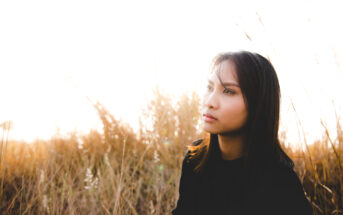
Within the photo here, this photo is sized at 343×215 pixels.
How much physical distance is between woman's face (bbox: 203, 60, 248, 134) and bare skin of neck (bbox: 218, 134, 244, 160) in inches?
3.5

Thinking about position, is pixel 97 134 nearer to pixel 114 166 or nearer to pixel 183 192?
pixel 114 166

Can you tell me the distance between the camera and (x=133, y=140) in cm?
264

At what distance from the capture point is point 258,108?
→ 1231 mm

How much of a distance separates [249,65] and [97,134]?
1.95 metres

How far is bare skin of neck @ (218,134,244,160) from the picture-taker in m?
1.31

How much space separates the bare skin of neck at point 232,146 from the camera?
1.31 m

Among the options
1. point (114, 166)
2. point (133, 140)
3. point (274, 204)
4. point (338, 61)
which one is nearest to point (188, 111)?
point (133, 140)

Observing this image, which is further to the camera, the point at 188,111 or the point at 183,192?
the point at 188,111

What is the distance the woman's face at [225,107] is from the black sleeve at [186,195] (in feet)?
1.51

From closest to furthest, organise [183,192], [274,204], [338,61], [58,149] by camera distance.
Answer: [274,204] < [183,192] < [338,61] < [58,149]

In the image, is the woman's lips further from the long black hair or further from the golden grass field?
the golden grass field

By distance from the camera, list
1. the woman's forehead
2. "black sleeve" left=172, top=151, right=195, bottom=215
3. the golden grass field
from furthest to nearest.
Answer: the golden grass field < "black sleeve" left=172, top=151, right=195, bottom=215 < the woman's forehead

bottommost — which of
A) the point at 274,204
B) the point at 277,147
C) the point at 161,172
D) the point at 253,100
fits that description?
A: the point at 161,172

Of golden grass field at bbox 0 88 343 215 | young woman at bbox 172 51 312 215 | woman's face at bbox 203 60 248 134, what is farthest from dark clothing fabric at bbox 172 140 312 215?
golden grass field at bbox 0 88 343 215
